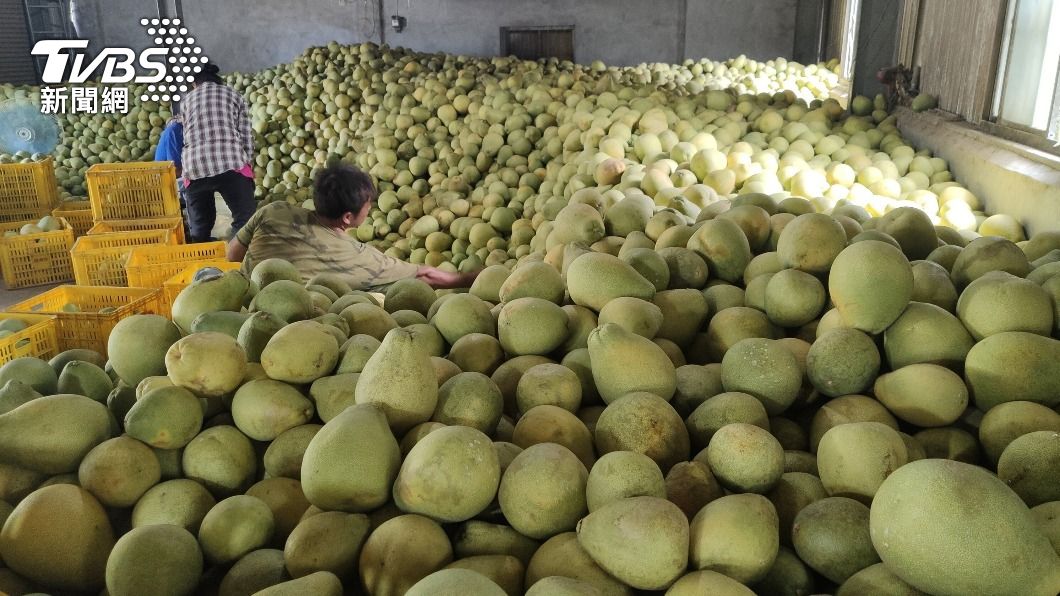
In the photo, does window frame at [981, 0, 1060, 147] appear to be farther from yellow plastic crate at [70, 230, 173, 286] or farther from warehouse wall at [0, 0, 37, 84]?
warehouse wall at [0, 0, 37, 84]

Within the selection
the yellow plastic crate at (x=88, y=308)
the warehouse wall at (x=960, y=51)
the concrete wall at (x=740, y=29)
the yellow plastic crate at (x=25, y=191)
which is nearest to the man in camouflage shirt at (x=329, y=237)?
the yellow plastic crate at (x=88, y=308)

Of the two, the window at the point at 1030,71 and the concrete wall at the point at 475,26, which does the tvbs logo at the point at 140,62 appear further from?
the window at the point at 1030,71

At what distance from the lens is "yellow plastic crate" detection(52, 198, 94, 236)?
282 inches

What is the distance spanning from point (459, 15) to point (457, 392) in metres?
13.2

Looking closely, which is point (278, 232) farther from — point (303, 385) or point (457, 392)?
point (457, 392)

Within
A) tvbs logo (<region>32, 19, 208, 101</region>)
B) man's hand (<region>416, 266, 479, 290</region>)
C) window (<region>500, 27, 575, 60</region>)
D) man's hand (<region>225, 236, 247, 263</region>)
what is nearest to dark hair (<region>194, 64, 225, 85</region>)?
man's hand (<region>225, 236, 247, 263</region>)

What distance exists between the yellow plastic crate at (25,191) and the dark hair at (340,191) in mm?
5123

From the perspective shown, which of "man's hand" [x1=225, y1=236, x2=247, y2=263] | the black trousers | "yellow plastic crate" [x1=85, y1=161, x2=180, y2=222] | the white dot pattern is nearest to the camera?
"man's hand" [x1=225, y1=236, x2=247, y2=263]

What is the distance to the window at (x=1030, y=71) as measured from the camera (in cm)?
356

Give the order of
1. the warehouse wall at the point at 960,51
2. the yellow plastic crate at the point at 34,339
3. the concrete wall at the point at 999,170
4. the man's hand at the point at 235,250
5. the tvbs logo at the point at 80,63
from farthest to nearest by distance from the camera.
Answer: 1. the tvbs logo at the point at 80,63
2. the warehouse wall at the point at 960,51
3. the man's hand at the point at 235,250
4. the concrete wall at the point at 999,170
5. the yellow plastic crate at the point at 34,339

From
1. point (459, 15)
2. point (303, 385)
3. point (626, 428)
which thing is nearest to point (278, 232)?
point (303, 385)

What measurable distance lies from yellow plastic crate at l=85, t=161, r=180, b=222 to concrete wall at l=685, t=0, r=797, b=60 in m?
10.1

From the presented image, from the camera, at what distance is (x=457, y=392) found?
4.79ft

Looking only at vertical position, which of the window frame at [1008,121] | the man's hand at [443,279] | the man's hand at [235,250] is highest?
the window frame at [1008,121]
